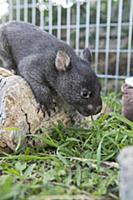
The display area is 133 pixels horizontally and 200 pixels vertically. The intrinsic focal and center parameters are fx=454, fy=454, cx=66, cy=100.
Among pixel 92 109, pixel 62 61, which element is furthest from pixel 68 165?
pixel 62 61

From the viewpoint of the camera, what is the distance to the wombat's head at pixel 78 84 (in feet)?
12.3

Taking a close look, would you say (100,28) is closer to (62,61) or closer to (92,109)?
(62,61)

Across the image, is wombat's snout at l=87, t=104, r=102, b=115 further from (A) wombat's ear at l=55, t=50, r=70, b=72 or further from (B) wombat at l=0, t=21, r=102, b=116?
(A) wombat's ear at l=55, t=50, r=70, b=72

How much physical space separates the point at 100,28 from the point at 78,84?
10.8ft

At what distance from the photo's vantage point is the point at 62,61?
3.86 meters

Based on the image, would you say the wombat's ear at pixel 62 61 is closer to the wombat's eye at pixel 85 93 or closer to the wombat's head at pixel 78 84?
the wombat's head at pixel 78 84

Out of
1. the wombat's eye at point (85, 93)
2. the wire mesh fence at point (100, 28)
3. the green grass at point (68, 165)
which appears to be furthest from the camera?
the wire mesh fence at point (100, 28)

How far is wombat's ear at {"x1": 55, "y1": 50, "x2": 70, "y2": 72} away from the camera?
383cm

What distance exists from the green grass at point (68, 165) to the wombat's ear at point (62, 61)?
1.71 ft

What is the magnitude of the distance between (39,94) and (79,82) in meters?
0.35

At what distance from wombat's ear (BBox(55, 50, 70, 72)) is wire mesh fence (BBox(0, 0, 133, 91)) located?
9.09ft

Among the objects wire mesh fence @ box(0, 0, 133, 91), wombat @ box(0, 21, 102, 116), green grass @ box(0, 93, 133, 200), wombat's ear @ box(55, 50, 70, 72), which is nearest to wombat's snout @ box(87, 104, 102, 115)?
wombat @ box(0, 21, 102, 116)

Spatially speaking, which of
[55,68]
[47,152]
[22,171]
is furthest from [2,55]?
[22,171]

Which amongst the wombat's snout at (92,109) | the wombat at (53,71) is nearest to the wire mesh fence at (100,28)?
the wombat at (53,71)
